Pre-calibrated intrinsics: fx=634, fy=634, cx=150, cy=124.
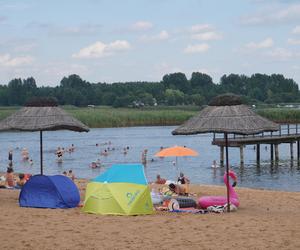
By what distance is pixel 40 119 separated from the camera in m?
16.5

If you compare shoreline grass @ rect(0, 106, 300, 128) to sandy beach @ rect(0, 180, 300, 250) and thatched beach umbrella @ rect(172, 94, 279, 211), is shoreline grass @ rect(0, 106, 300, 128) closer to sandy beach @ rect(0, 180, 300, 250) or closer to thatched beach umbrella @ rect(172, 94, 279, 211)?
thatched beach umbrella @ rect(172, 94, 279, 211)

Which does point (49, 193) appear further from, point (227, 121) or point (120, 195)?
point (227, 121)

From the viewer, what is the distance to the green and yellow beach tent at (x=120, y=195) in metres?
14.2

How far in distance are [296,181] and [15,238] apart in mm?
22636

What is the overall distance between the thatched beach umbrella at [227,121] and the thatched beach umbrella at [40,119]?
3.33 meters

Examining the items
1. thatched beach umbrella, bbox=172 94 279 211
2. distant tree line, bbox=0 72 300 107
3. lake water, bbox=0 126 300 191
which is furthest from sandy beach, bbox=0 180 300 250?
distant tree line, bbox=0 72 300 107

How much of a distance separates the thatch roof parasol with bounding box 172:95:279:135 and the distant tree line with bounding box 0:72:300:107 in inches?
5304

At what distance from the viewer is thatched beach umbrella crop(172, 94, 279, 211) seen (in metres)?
14.4

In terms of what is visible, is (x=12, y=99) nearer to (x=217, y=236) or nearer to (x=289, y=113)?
(x=289, y=113)

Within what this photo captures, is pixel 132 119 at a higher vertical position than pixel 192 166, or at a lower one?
higher

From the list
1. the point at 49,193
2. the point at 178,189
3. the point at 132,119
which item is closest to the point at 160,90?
the point at 132,119

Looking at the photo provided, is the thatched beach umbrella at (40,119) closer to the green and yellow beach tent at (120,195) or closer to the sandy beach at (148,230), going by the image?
the sandy beach at (148,230)

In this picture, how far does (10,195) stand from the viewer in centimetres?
1869

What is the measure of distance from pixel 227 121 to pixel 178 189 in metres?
5.24
